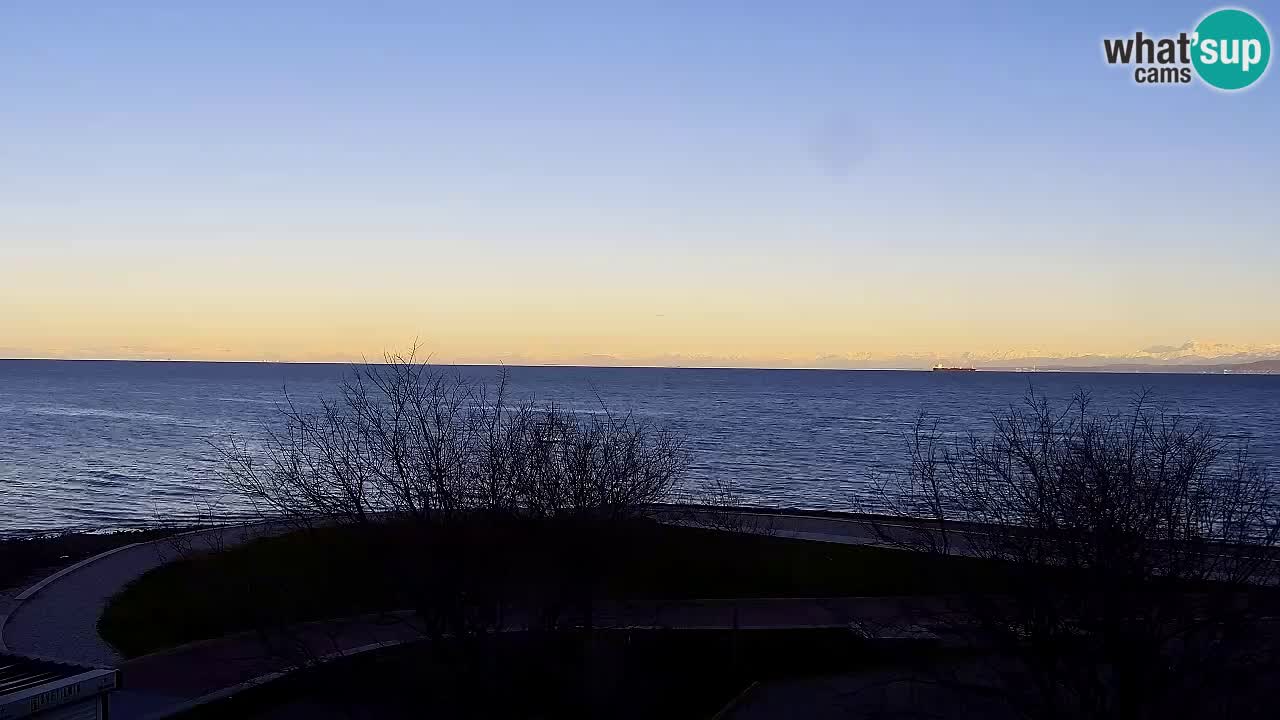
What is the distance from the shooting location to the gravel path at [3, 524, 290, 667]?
16.6 m

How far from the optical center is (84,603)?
63.8 feet

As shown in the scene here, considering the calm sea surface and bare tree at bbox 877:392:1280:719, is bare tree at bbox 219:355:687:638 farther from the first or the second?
the calm sea surface

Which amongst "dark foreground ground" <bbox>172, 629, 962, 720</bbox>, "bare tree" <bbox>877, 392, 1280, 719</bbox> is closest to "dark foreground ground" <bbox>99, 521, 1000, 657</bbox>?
"bare tree" <bbox>877, 392, 1280, 719</bbox>

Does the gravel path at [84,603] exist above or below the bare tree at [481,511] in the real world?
below

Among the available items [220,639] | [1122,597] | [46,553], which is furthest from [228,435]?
[1122,597]

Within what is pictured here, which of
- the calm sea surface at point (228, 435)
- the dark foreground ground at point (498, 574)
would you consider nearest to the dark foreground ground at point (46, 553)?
the dark foreground ground at point (498, 574)

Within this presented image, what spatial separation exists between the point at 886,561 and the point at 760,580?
8.64ft

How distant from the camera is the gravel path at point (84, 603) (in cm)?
1658

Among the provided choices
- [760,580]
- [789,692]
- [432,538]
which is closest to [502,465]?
[432,538]

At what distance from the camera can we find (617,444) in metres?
17.7

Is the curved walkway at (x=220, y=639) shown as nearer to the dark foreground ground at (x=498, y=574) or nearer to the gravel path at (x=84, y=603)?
the gravel path at (x=84, y=603)

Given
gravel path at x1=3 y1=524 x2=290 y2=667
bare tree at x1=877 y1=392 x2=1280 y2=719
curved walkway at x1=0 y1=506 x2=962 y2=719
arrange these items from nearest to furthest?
bare tree at x1=877 y1=392 x2=1280 y2=719
curved walkway at x1=0 y1=506 x2=962 y2=719
gravel path at x1=3 y1=524 x2=290 y2=667

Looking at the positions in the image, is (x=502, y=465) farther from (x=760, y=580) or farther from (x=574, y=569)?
(x=760, y=580)

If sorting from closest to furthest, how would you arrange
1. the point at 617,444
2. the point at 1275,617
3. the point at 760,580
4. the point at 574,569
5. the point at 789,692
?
the point at 1275,617, the point at 574,569, the point at 789,692, the point at 617,444, the point at 760,580
